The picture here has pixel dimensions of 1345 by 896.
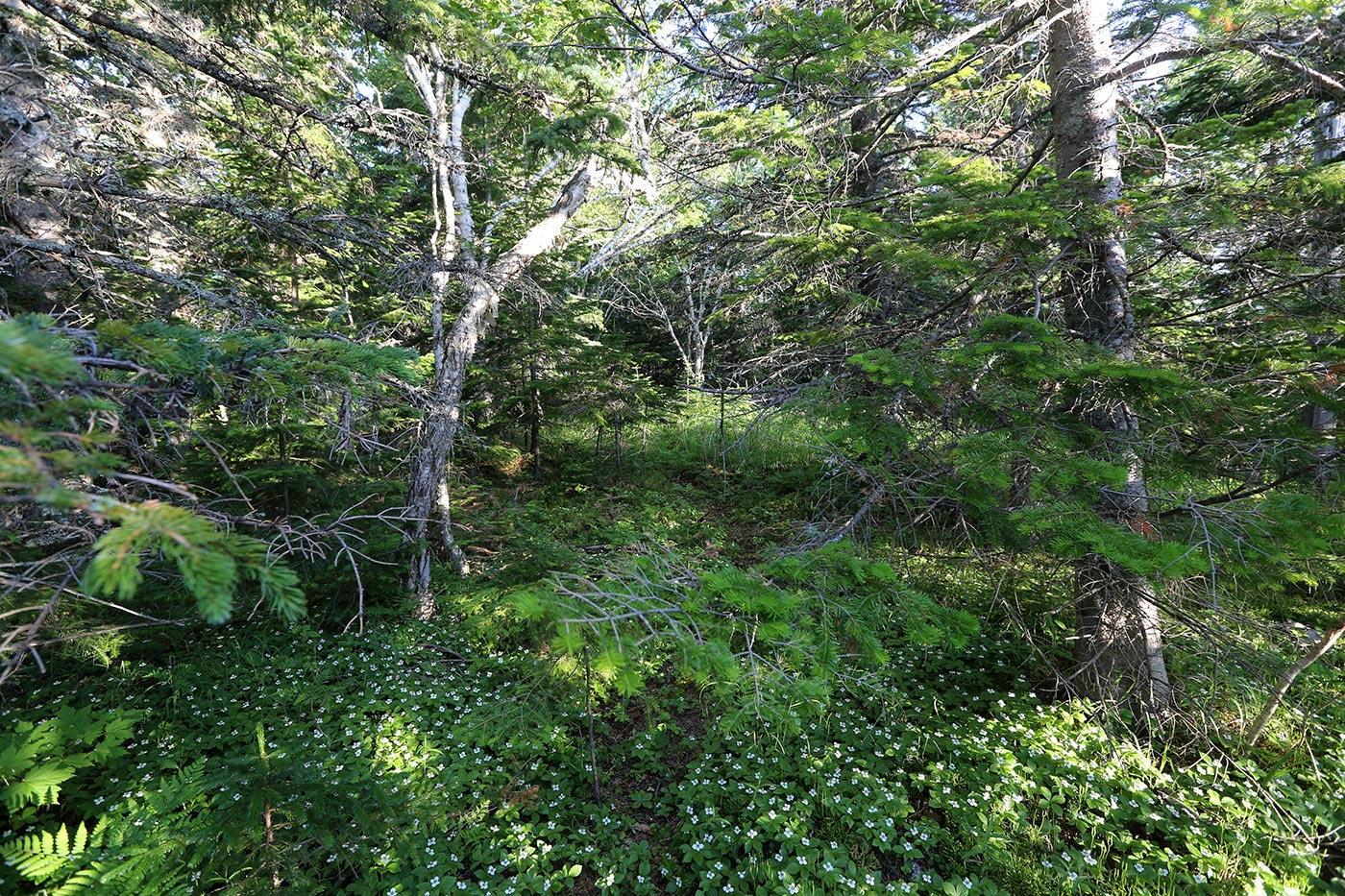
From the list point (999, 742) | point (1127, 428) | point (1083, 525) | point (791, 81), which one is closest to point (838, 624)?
point (1083, 525)

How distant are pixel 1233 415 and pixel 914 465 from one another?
157 centimetres

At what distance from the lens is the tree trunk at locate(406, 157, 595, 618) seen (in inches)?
223

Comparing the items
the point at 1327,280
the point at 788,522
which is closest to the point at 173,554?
the point at 788,522

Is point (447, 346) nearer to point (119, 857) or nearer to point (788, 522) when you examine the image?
point (788, 522)

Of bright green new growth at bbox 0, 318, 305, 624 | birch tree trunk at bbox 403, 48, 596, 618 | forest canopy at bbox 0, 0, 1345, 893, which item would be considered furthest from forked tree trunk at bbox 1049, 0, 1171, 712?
birch tree trunk at bbox 403, 48, 596, 618

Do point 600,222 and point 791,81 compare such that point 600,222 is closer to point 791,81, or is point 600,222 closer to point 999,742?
point 791,81

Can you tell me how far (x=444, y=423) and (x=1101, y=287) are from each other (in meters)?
6.07

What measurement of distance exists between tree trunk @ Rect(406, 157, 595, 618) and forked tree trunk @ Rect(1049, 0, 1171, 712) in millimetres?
5178

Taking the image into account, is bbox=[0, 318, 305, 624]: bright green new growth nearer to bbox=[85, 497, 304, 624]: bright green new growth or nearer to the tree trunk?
bbox=[85, 497, 304, 624]: bright green new growth

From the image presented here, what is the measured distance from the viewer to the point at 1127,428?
357 centimetres

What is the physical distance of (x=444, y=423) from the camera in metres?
5.80

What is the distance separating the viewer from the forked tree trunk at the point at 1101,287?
11.5 ft

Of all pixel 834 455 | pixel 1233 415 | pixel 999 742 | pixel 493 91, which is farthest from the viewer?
pixel 493 91

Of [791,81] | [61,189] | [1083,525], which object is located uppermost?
[791,81]
